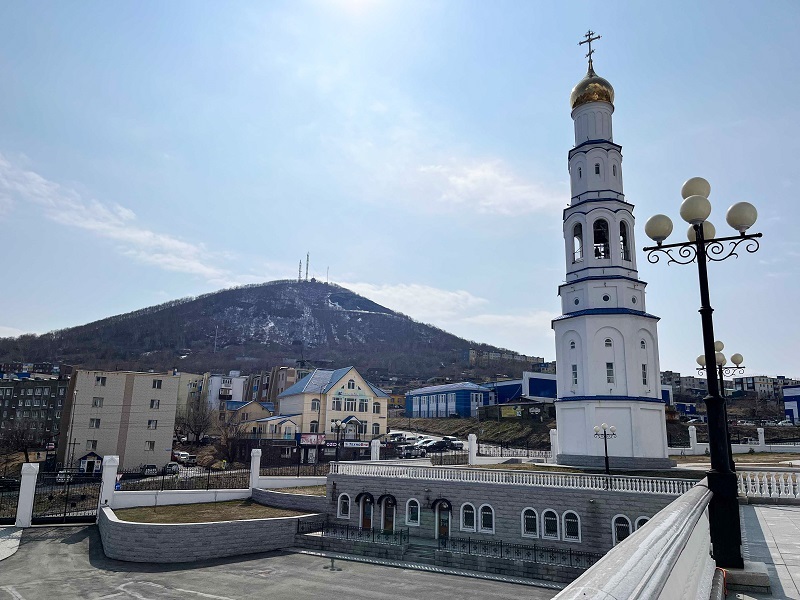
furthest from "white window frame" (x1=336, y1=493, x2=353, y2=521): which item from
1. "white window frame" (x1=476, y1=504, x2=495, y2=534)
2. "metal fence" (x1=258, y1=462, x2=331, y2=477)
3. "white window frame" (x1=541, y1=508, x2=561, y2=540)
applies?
"metal fence" (x1=258, y1=462, x2=331, y2=477)

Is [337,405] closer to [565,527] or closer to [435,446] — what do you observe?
[435,446]

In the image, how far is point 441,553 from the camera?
25.7m

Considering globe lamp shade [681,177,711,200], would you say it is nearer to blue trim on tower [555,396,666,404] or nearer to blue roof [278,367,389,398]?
blue trim on tower [555,396,666,404]

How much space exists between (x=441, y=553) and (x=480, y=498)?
3261 mm

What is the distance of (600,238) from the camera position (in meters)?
36.5

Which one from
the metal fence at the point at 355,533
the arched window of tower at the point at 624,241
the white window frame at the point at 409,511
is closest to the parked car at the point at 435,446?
the metal fence at the point at 355,533

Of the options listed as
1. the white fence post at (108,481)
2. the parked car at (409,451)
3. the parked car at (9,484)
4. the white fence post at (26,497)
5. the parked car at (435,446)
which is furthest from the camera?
the parked car at (435,446)

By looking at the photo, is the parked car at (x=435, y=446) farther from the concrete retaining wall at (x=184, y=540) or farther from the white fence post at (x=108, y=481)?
the white fence post at (x=108, y=481)

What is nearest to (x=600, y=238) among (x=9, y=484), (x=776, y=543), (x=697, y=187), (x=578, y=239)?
(x=578, y=239)

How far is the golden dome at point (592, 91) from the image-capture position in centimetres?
3806

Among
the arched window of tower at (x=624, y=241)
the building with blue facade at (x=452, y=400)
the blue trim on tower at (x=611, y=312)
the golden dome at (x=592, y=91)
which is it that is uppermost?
the golden dome at (x=592, y=91)

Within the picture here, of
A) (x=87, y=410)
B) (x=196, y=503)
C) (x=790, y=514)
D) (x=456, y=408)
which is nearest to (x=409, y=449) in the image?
(x=196, y=503)

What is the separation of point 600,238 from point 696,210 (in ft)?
94.3

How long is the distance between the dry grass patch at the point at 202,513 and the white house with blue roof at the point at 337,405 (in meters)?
25.1
